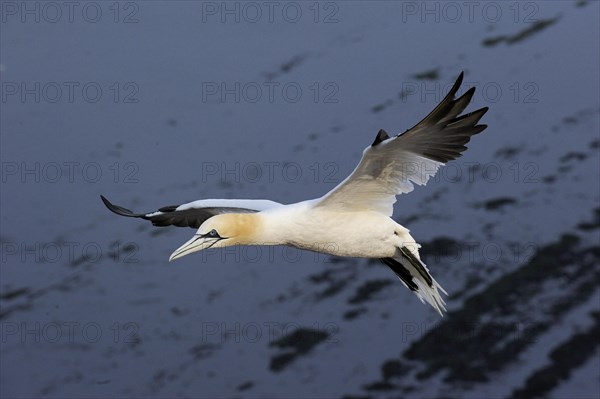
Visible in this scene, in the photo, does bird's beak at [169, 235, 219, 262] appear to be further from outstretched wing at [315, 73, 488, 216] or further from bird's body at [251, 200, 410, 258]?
outstretched wing at [315, 73, 488, 216]

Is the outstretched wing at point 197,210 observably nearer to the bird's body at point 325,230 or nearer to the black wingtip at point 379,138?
the bird's body at point 325,230

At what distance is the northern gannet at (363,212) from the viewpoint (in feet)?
26.1

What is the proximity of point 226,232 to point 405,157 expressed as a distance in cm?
135

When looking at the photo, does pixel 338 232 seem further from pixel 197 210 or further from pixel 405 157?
pixel 197 210

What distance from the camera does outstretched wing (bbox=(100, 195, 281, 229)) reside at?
30.2 ft

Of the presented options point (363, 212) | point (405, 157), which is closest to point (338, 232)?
point (363, 212)

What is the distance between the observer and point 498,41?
752 inches

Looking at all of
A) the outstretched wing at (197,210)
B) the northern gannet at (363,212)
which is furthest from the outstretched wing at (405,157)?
the outstretched wing at (197,210)

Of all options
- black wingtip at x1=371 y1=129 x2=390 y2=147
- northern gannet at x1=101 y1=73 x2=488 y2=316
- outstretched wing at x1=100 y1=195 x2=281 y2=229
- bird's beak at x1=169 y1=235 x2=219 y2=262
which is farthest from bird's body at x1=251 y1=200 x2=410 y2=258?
black wingtip at x1=371 y1=129 x2=390 y2=147

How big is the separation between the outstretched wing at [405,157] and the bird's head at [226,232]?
1.62 feet

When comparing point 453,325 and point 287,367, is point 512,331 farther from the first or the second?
point 287,367

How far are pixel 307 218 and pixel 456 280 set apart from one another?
9.55 meters

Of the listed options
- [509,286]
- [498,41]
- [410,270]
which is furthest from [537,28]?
[410,270]

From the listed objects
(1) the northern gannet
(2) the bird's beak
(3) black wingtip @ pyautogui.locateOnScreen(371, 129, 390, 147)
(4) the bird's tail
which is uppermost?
(3) black wingtip @ pyautogui.locateOnScreen(371, 129, 390, 147)
